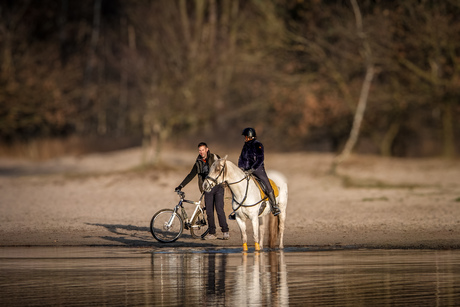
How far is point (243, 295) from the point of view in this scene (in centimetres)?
1118

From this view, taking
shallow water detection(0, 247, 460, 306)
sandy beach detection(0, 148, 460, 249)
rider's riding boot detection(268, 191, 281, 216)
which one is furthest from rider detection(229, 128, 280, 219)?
shallow water detection(0, 247, 460, 306)

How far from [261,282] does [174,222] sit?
6.96 m

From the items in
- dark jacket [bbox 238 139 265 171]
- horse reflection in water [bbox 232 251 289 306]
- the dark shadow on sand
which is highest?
dark jacket [bbox 238 139 265 171]

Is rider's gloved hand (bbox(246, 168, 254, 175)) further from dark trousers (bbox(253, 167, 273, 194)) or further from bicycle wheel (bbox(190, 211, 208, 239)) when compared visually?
bicycle wheel (bbox(190, 211, 208, 239))

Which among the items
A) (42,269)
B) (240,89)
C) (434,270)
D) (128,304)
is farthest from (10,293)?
(240,89)

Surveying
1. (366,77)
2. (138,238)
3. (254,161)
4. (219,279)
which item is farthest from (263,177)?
(366,77)

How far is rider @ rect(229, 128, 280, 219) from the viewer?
17.2m

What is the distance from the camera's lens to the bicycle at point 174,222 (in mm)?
18875

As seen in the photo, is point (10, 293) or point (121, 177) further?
point (121, 177)

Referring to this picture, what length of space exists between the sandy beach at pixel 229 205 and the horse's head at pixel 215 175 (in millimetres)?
1291

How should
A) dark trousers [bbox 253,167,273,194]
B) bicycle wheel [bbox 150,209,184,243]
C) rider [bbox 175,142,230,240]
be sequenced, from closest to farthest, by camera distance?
1. dark trousers [bbox 253,167,273,194]
2. rider [bbox 175,142,230,240]
3. bicycle wheel [bbox 150,209,184,243]

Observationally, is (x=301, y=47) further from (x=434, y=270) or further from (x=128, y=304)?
(x=128, y=304)

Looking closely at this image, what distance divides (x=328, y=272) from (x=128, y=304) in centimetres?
394

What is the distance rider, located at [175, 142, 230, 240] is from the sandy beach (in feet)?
1.26
